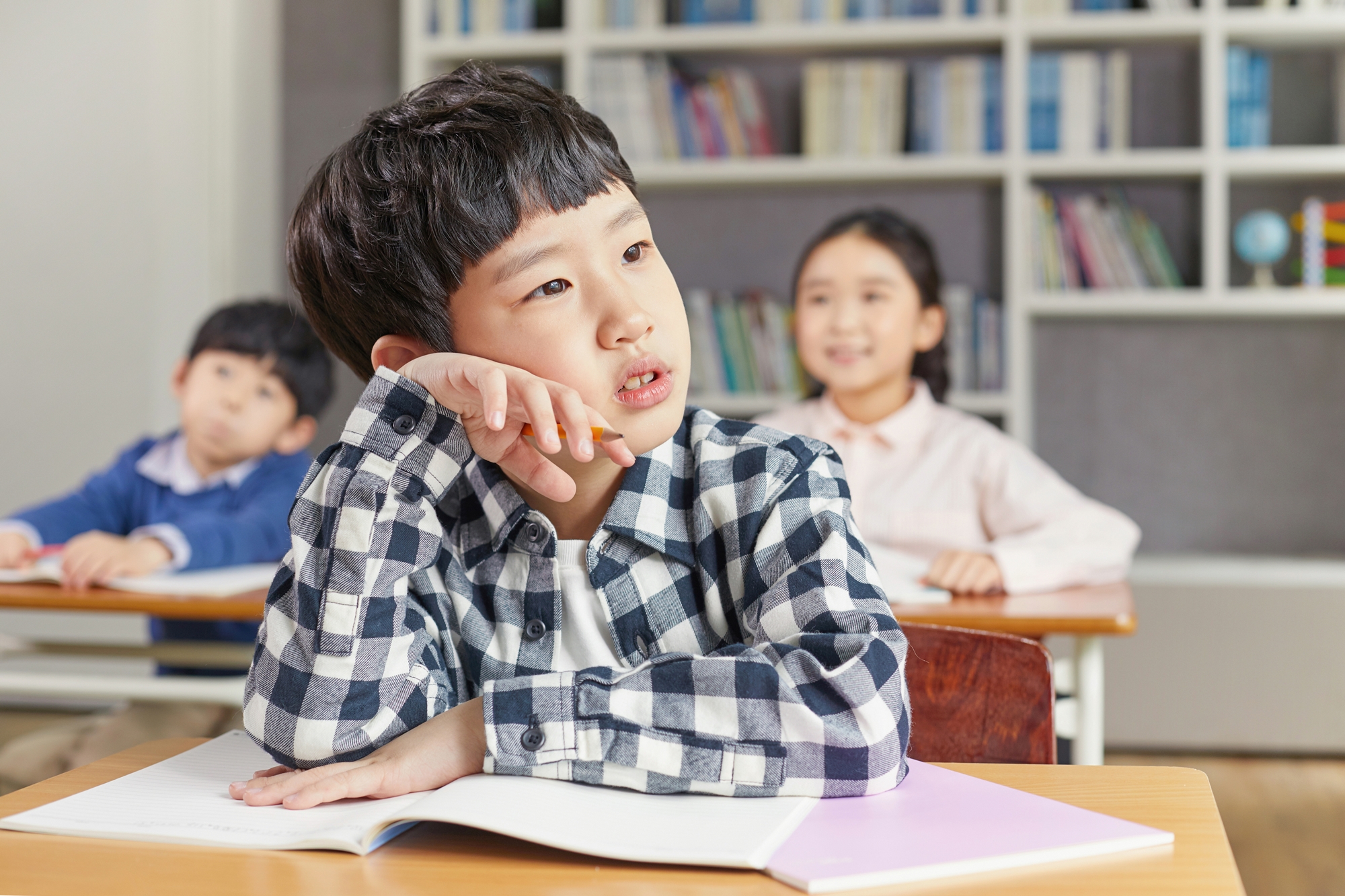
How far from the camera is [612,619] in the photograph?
0.90 m

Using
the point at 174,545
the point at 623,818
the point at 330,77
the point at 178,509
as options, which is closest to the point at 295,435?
the point at 178,509

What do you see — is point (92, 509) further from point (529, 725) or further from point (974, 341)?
point (974, 341)

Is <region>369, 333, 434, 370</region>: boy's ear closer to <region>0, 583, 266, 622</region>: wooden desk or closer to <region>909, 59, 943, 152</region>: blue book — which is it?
<region>0, 583, 266, 622</region>: wooden desk

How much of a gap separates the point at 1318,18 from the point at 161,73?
3278 mm

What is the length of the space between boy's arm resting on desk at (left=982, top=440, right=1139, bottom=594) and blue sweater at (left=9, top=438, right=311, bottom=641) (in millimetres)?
1266

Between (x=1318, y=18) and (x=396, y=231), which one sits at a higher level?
(x=1318, y=18)

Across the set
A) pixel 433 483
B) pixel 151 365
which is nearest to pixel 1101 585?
pixel 433 483

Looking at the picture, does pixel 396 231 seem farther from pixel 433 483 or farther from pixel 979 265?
pixel 979 265

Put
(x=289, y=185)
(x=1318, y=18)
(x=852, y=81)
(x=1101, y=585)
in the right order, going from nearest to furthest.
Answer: (x=1101, y=585) → (x=1318, y=18) → (x=852, y=81) → (x=289, y=185)

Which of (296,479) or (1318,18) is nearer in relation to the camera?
(296,479)

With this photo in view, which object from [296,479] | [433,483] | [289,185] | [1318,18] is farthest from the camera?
[289,185]

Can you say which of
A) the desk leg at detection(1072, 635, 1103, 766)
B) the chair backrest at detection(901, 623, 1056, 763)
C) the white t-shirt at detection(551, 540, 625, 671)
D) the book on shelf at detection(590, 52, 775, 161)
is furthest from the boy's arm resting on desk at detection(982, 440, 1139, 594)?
the book on shelf at detection(590, 52, 775, 161)

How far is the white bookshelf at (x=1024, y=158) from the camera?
308 cm

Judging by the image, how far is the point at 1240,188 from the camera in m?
3.34
